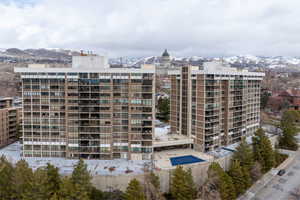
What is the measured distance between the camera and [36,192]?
33562mm

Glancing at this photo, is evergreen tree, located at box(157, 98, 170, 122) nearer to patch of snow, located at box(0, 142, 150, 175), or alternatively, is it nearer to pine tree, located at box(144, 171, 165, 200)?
patch of snow, located at box(0, 142, 150, 175)

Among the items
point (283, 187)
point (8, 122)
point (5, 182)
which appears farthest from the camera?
point (8, 122)

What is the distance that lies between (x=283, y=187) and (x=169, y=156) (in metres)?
25.6

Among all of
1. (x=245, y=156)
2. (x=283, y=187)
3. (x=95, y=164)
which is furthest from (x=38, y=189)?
(x=283, y=187)

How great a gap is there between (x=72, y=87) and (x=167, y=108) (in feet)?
168

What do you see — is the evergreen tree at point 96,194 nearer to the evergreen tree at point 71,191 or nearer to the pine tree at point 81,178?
the pine tree at point 81,178

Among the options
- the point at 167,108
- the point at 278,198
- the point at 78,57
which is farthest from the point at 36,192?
the point at 167,108

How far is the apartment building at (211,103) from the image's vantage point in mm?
54219

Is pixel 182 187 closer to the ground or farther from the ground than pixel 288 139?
closer to the ground

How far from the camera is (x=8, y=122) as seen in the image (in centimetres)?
5941

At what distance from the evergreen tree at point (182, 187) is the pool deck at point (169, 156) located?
7247 millimetres

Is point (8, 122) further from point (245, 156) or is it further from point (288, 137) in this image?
point (288, 137)

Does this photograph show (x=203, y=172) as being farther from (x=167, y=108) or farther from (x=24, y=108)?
(x=167, y=108)

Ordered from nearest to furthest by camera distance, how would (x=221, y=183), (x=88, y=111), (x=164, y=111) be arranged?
(x=221, y=183), (x=88, y=111), (x=164, y=111)
